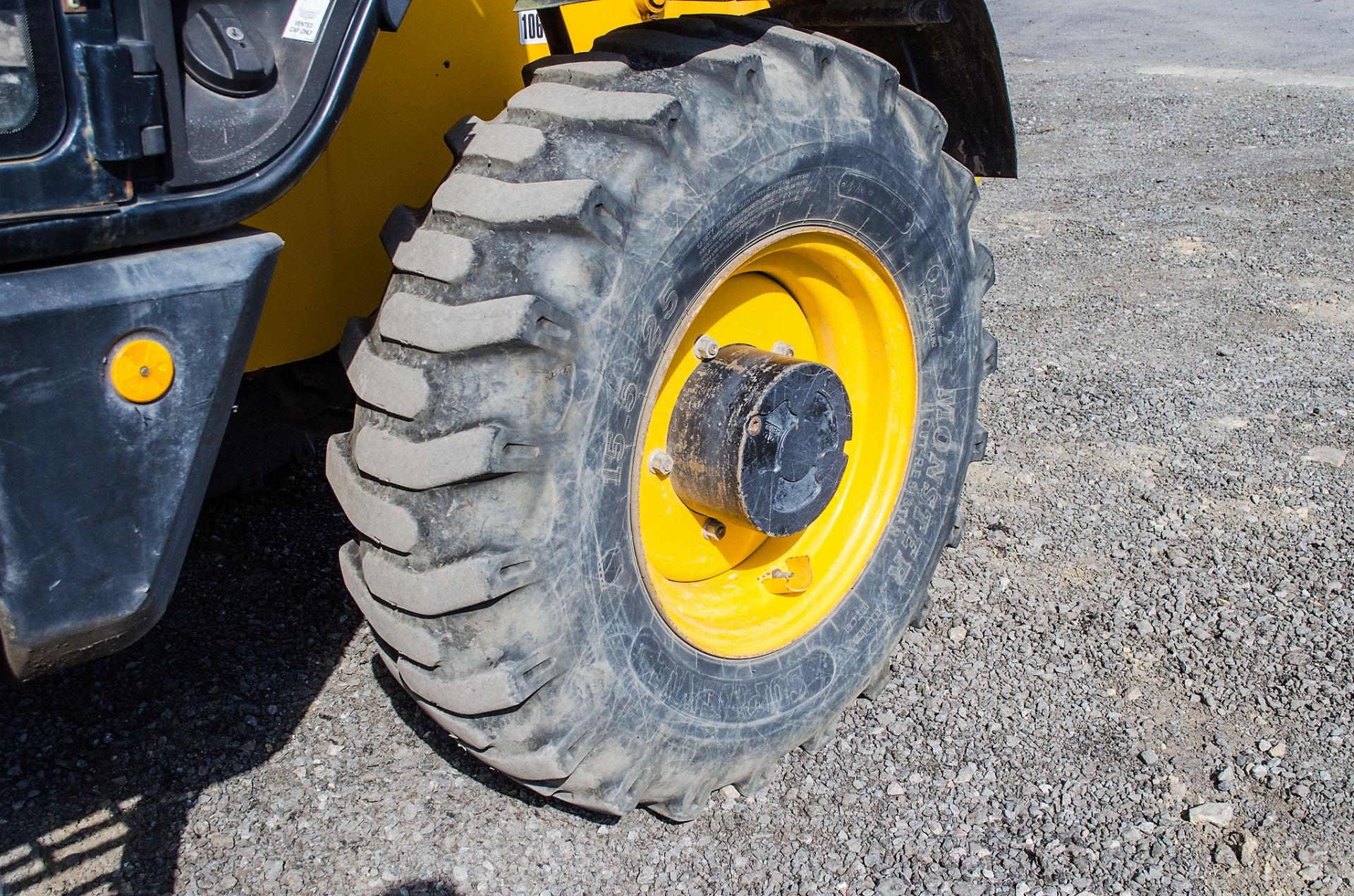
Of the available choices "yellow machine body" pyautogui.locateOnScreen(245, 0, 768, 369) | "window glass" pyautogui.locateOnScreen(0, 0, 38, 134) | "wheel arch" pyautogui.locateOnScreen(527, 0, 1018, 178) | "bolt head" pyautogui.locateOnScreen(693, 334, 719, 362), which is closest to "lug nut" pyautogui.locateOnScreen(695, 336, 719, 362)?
"bolt head" pyautogui.locateOnScreen(693, 334, 719, 362)

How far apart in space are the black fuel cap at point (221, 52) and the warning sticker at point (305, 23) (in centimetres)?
5

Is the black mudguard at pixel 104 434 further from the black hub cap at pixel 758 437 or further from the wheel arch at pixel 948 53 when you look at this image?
the wheel arch at pixel 948 53

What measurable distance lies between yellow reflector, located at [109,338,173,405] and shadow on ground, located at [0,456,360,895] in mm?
1162

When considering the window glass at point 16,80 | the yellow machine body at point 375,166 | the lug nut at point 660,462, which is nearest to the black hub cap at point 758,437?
the lug nut at point 660,462

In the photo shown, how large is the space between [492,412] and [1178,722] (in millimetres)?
1839

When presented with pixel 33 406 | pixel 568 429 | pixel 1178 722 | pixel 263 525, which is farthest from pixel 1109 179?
pixel 33 406

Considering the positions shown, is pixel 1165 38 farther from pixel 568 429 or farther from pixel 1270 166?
pixel 568 429

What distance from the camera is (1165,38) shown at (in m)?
12.2

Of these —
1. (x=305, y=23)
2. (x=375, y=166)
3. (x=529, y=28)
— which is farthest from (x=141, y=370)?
(x=529, y=28)

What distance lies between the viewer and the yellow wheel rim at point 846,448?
2.31 meters

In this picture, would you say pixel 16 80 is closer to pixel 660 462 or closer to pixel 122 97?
pixel 122 97

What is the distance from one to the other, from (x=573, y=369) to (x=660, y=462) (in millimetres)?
524

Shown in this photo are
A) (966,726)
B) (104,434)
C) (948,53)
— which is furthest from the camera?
(948,53)

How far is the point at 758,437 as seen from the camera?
2197 millimetres
